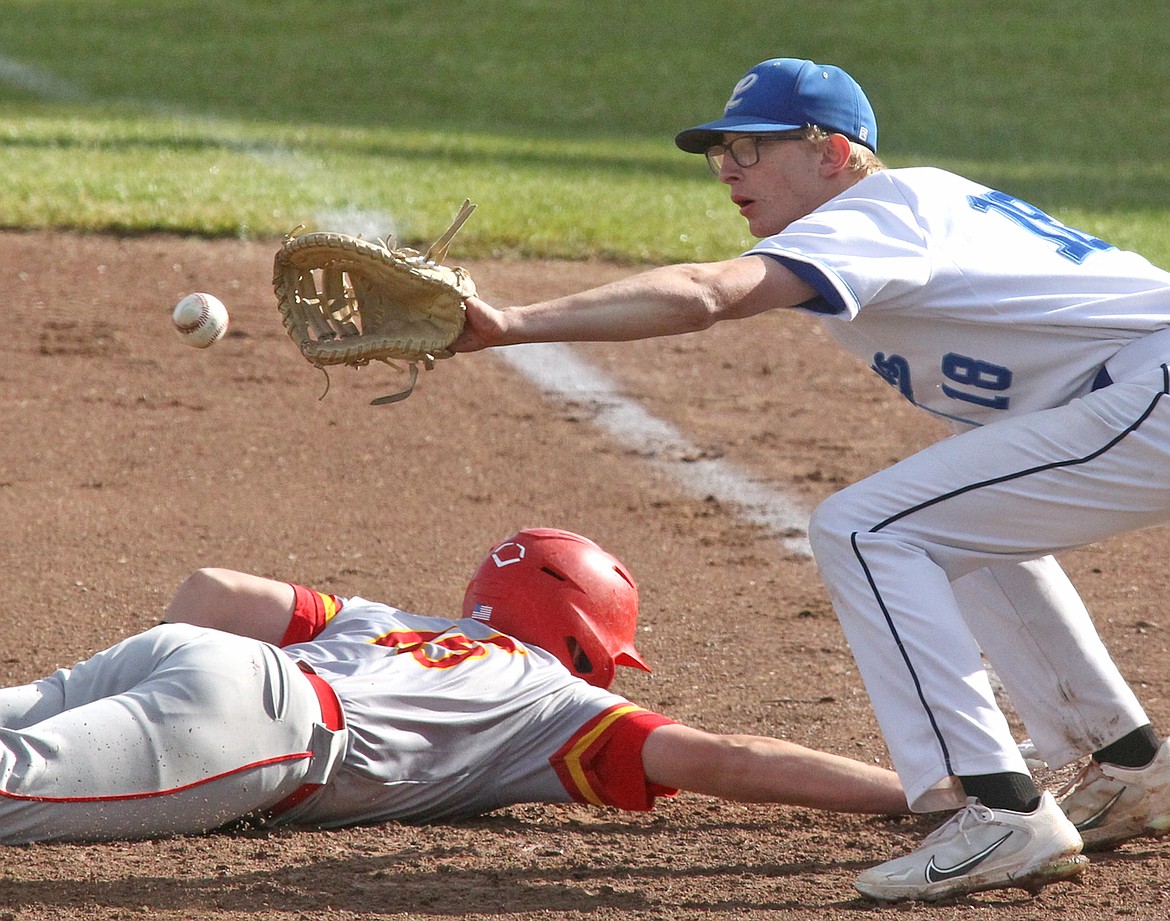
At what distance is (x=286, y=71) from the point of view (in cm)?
1905

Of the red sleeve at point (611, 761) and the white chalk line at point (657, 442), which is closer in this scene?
the red sleeve at point (611, 761)

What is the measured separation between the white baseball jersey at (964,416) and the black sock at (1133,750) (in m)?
0.50

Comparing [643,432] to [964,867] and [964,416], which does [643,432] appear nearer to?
[964,416]

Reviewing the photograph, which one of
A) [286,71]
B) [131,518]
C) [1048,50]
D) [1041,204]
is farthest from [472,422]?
[1048,50]

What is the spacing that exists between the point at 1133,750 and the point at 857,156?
148 cm

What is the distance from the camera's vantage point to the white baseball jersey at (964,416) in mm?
3049

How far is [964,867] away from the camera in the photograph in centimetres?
300

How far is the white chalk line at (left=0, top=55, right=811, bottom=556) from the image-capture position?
6.00 metres

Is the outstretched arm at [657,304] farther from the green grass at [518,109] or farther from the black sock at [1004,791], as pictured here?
the green grass at [518,109]

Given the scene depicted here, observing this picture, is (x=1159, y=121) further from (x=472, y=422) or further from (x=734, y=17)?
(x=472, y=422)

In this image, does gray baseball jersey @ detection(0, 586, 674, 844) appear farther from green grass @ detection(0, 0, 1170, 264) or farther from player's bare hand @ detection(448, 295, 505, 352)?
green grass @ detection(0, 0, 1170, 264)

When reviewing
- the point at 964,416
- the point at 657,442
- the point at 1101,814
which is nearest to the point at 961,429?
the point at 964,416

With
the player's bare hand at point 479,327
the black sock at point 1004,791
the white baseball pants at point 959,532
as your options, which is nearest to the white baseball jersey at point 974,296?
the white baseball pants at point 959,532

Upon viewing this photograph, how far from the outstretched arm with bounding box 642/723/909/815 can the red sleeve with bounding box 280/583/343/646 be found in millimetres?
890
